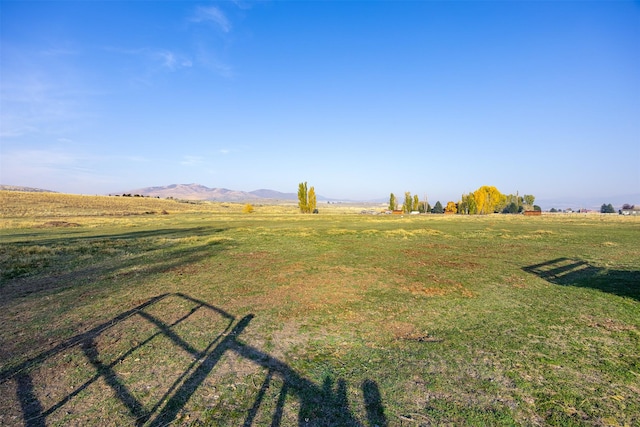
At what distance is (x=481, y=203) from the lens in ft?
301

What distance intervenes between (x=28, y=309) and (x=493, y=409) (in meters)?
11.0

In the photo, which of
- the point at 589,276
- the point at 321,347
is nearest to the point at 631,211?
the point at 589,276

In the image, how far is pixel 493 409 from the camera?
398 cm

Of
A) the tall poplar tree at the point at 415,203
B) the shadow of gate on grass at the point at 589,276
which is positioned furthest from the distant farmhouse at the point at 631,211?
the shadow of gate on grass at the point at 589,276

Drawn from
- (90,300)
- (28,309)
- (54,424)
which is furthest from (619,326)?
(28,309)

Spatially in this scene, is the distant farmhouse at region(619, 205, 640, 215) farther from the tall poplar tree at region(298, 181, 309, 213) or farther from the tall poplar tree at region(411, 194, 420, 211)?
the tall poplar tree at region(298, 181, 309, 213)

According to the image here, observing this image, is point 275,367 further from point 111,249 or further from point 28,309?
point 111,249

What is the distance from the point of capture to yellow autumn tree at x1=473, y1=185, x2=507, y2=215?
92062mm

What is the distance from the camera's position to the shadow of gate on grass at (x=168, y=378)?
12.9 feet

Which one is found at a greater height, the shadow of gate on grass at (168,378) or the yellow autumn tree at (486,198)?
the yellow autumn tree at (486,198)

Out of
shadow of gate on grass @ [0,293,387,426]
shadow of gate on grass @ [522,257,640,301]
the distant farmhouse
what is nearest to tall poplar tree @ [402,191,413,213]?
the distant farmhouse

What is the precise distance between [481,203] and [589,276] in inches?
3529

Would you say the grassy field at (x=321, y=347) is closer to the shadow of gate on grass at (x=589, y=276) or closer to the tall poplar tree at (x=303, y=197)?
the shadow of gate on grass at (x=589, y=276)

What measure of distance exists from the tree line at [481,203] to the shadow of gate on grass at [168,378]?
327 ft
